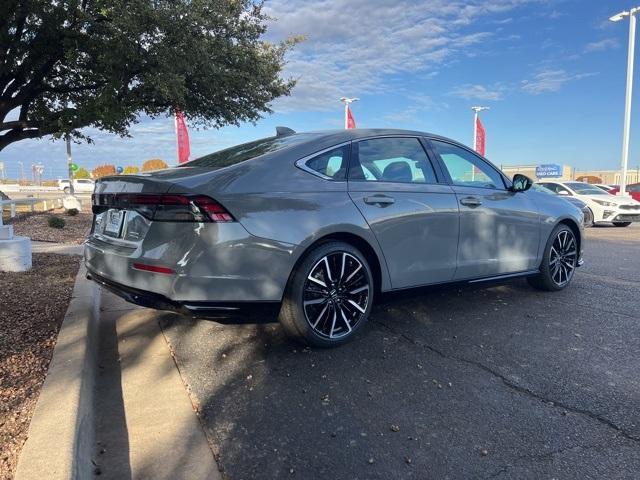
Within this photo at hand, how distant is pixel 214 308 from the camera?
10.4ft

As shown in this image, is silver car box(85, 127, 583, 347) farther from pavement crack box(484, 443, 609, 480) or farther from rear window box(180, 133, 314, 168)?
pavement crack box(484, 443, 609, 480)

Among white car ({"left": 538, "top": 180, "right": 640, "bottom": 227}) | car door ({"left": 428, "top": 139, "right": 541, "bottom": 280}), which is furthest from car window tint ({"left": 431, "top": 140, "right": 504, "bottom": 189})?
white car ({"left": 538, "top": 180, "right": 640, "bottom": 227})

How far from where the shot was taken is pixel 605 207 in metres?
15.2

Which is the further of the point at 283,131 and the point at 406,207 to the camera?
the point at 283,131

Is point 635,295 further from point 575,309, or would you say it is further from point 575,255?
point 575,309

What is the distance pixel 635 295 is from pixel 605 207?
11249 mm

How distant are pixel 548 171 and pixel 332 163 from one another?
162 feet

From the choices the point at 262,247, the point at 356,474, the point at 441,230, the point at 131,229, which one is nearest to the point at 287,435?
the point at 356,474

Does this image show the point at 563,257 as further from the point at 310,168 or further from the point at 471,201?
the point at 310,168

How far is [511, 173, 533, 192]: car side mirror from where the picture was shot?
505 cm

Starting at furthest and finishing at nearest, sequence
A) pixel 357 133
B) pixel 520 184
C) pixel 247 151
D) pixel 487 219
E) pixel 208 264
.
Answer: pixel 520 184, pixel 487 219, pixel 357 133, pixel 247 151, pixel 208 264

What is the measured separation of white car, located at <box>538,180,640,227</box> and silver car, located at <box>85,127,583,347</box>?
12412mm

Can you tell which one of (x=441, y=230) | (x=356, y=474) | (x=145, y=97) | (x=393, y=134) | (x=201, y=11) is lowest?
(x=356, y=474)

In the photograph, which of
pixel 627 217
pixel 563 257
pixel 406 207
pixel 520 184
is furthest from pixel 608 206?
pixel 406 207
